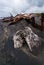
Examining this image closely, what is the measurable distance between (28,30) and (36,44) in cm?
70

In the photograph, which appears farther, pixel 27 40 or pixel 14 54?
pixel 27 40

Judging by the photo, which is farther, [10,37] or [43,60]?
[10,37]

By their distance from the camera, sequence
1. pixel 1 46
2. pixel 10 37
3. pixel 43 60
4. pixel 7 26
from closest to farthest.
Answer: pixel 43 60 < pixel 1 46 < pixel 10 37 < pixel 7 26

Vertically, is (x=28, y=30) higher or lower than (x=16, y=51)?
higher

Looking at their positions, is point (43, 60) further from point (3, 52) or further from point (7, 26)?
point (7, 26)

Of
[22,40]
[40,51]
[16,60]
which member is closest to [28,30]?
[22,40]

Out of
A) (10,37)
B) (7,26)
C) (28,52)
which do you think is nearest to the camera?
(28,52)

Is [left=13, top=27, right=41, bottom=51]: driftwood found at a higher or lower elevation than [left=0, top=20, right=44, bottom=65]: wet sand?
higher

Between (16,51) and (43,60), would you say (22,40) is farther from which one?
(43,60)

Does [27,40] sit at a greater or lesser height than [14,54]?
greater

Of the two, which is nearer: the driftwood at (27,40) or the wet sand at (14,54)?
the wet sand at (14,54)

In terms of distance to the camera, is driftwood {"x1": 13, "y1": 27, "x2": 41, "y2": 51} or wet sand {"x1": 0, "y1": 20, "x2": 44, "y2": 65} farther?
→ driftwood {"x1": 13, "y1": 27, "x2": 41, "y2": 51}

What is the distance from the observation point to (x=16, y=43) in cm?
644

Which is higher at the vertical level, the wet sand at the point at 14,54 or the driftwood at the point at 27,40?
the driftwood at the point at 27,40
